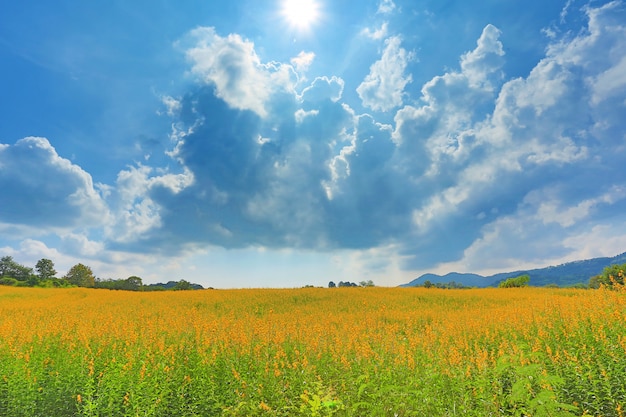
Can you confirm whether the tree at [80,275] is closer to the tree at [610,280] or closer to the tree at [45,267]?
the tree at [45,267]

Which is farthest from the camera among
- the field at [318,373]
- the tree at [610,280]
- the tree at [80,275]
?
the tree at [80,275]

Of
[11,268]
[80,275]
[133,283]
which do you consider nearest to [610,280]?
[133,283]

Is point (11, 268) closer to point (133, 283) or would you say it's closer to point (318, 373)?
point (133, 283)

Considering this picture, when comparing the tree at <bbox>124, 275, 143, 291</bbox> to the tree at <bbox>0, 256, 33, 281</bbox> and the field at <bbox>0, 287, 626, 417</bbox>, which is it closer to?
the tree at <bbox>0, 256, 33, 281</bbox>

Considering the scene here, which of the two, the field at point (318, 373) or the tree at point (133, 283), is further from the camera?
the tree at point (133, 283)

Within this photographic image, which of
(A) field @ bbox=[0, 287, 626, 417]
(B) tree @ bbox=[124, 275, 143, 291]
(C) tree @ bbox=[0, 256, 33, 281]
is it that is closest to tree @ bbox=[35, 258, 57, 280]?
(C) tree @ bbox=[0, 256, 33, 281]

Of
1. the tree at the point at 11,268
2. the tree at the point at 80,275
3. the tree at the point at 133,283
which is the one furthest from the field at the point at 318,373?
the tree at the point at 11,268

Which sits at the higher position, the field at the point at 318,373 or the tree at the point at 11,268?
the tree at the point at 11,268

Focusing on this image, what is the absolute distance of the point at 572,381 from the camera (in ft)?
23.2

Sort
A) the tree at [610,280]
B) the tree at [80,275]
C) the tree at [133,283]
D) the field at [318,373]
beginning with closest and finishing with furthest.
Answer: the field at [318,373]
the tree at [610,280]
the tree at [133,283]
the tree at [80,275]

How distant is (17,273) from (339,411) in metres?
100

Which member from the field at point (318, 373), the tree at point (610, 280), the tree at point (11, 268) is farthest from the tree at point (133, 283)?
the tree at point (610, 280)

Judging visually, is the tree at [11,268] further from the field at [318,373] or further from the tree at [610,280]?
the tree at [610,280]

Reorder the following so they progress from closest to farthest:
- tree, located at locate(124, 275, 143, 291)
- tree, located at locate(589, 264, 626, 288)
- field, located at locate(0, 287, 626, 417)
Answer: field, located at locate(0, 287, 626, 417) < tree, located at locate(589, 264, 626, 288) < tree, located at locate(124, 275, 143, 291)
